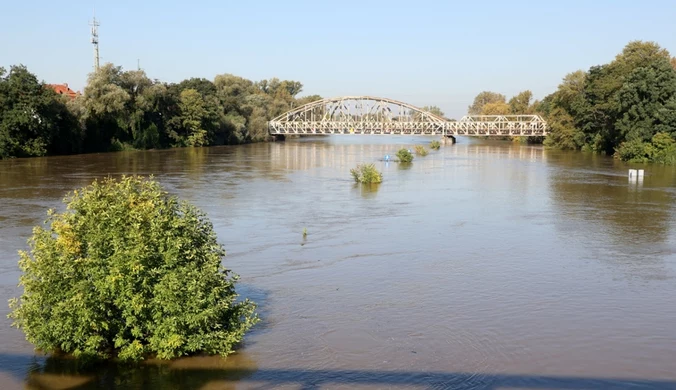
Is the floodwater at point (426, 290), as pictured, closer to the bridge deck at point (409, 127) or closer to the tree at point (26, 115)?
the tree at point (26, 115)

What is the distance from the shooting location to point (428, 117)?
86.4 m

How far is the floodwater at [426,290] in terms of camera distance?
819 centimetres

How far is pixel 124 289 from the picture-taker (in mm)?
7852

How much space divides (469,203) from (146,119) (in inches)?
1614

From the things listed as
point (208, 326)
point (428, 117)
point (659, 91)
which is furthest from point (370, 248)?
point (428, 117)

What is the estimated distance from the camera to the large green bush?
7.84 m

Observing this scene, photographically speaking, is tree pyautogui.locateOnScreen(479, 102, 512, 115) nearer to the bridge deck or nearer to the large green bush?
the bridge deck

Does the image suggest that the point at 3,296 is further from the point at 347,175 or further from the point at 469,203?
the point at 347,175

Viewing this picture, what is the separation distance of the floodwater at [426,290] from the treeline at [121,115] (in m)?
17.9

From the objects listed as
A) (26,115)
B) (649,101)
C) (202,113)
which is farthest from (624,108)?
(26,115)

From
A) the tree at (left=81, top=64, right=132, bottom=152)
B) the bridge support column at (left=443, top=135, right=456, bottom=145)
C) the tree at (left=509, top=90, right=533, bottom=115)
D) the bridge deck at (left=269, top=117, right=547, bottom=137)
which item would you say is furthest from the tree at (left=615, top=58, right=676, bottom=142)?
the tree at (left=509, top=90, right=533, bottom=115)

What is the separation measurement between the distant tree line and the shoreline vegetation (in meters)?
0.07

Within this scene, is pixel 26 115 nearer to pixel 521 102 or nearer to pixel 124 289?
pixel 124 289

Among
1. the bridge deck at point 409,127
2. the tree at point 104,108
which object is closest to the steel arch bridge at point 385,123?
the bridge deck at point 409,127
